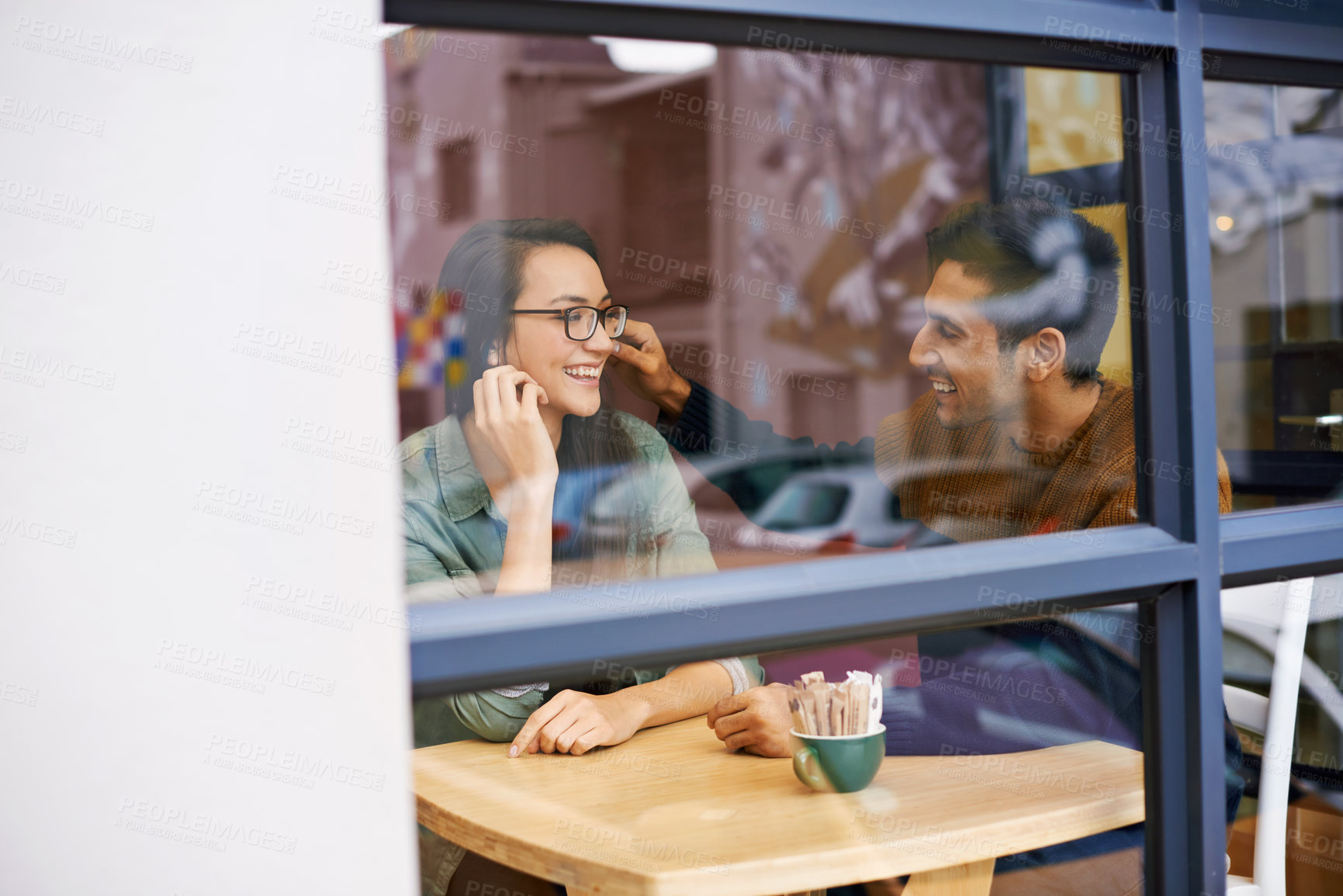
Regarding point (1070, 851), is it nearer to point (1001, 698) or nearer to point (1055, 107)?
point (1001, 698)

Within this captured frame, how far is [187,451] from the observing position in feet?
2.05

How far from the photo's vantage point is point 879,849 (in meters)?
1.13

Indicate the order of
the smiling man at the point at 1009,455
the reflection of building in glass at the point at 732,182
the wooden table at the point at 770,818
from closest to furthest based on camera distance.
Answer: the wooden table at the point at 770,818 < the smiling man at the point at 1009,455 < the reflection of building in glass at the point at 732,182

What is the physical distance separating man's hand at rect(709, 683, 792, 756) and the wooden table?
0.08 ft

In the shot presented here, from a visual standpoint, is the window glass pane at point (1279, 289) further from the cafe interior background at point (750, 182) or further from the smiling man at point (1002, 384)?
the cafe interior background at point (750, 182)

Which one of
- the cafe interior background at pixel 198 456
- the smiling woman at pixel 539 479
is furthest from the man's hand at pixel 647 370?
the cafe interior background at pixel 198 456

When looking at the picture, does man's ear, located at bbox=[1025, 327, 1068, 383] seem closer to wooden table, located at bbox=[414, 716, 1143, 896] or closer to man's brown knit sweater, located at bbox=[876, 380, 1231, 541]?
man's brown knit sweater, located at bbox=[876, 380, 1231, 541]

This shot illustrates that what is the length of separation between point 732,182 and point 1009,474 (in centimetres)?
520

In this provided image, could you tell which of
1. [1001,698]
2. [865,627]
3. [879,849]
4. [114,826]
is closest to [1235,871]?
Result: [1001,698]

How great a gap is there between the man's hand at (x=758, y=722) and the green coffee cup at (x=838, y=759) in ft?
0.47

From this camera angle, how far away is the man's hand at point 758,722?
138 cm

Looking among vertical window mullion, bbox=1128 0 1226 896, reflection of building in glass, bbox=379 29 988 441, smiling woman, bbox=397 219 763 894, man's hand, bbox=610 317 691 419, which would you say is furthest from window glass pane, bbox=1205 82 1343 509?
→ reflection of building in glass, bbox=379 29 988 441

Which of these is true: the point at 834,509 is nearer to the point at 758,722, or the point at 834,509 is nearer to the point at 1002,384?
the point at 1002,384

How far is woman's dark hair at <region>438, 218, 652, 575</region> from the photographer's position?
1981 millimetres
